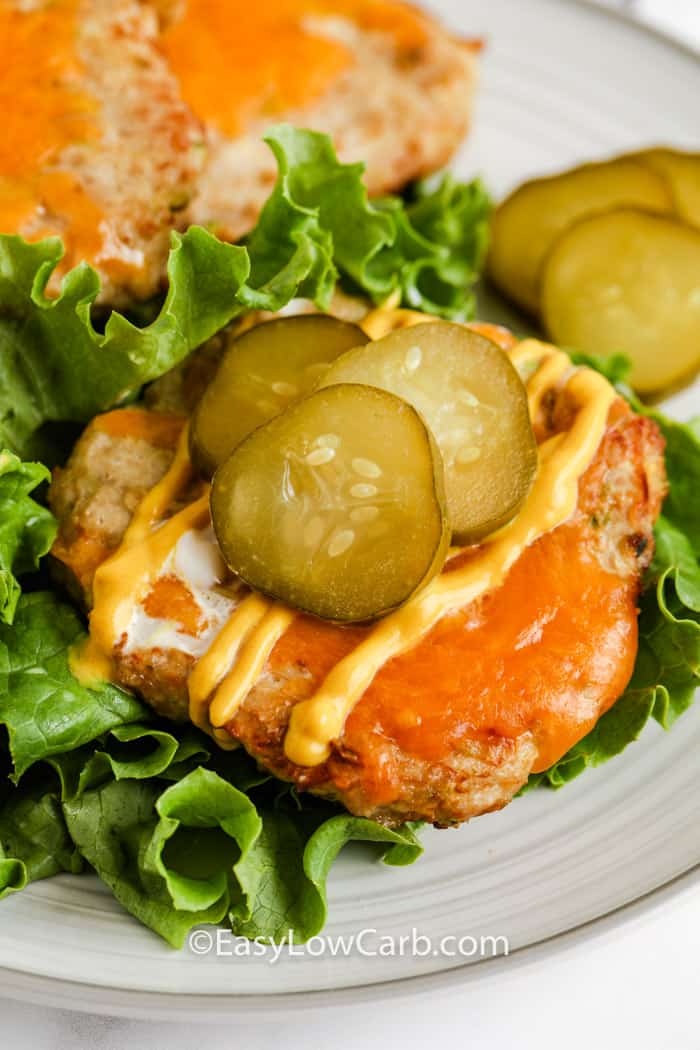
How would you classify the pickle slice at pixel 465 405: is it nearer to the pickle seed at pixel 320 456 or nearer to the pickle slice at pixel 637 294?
the pickle seed at pixel 320 456

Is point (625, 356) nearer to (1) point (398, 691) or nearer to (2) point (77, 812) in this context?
(1) point (398, 691)

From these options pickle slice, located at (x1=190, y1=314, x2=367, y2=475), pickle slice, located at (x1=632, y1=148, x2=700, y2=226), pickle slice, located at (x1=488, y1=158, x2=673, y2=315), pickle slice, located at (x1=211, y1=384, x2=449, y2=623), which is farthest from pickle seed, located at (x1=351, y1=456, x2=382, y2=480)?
pickle slice, located at (x1=632, y1=148, x2=700, y2=226)

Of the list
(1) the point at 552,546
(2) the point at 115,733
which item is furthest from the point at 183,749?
(1) the point at 552,546

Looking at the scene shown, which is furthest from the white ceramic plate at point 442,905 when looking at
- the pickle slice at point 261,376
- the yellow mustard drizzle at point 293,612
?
the pickle slice at point 261,376

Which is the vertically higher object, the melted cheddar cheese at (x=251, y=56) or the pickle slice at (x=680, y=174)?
the pickle slice at (x=680, y=174)

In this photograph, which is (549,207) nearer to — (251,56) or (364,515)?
(251,56)

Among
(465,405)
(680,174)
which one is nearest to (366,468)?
(465,405)

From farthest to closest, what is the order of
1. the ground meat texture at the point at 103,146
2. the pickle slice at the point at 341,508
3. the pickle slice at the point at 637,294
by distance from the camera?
the pickle slice at the point at 637,294 < the ground meat texture at the point at 103,146 < the pickle slice at the point at 341,508
